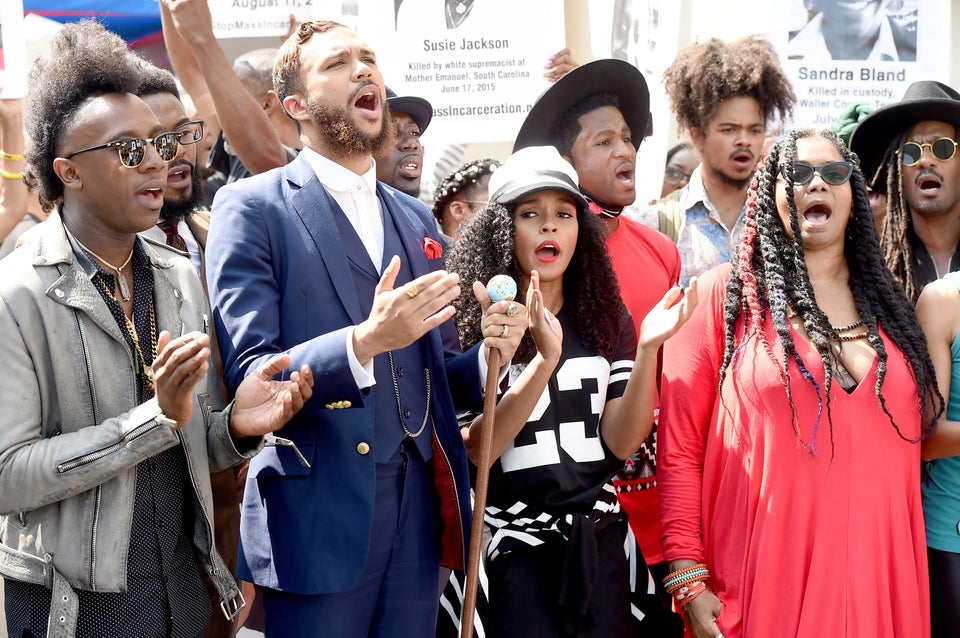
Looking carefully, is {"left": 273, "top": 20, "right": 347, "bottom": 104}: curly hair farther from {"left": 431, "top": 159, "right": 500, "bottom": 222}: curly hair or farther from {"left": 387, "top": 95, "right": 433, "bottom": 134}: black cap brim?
{"left": 431, "top": 159, "right": 500, "bottom": 222}: curly hair

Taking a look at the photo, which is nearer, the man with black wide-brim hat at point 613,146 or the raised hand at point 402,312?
the raised hand at point 402,312

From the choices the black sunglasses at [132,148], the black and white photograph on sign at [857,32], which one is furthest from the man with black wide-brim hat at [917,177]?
the black sunglasses at [132,148]

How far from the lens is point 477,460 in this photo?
142 inches

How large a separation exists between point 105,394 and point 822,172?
8.10ft

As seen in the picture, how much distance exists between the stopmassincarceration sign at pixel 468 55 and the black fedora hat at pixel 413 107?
0.64 metres

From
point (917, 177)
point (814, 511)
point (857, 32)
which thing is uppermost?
point (857, 32)

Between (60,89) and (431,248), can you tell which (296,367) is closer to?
(431,248)

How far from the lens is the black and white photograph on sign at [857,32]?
20.4 ft

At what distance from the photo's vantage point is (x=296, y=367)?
293 cm

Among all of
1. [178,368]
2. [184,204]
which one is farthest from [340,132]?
[184,204]

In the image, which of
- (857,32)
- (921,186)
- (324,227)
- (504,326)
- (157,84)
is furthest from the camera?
(857,32)

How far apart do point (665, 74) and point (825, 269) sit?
2.66 m

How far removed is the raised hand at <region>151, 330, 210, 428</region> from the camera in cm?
264

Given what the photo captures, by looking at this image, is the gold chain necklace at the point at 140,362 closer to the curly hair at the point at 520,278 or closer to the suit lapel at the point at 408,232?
the suit lapel at the point at 408,232
